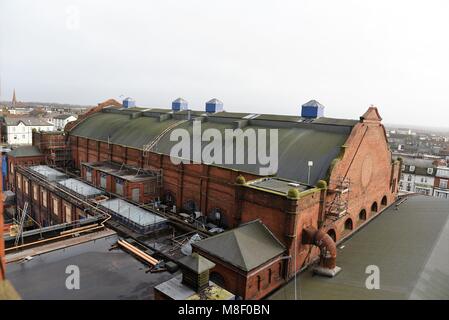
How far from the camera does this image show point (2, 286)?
8531 millimetres

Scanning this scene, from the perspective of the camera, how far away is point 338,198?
2239 centimetres

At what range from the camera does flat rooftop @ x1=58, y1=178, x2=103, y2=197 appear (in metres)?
33.2

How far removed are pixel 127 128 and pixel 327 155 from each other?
2851 centimetres

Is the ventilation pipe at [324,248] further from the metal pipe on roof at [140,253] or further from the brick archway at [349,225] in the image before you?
the metal pipe on roof at [140,253]

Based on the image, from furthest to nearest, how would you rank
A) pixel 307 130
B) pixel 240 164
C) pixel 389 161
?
pixel 389 161
pixel 307 130
pixel 240 164

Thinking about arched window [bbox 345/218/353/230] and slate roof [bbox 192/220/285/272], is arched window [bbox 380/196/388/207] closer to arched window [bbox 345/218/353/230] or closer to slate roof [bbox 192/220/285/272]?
arched window [bbox 345/218/353/230]

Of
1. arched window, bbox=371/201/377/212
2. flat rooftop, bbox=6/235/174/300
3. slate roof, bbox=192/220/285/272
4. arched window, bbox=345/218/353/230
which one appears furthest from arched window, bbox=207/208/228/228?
arched window, bbox=371/201/377/212

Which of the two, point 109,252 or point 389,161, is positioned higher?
point 389,161

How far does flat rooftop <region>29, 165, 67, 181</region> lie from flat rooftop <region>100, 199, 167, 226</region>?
14.5 metres

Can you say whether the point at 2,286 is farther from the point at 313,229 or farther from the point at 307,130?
the point at 307,130

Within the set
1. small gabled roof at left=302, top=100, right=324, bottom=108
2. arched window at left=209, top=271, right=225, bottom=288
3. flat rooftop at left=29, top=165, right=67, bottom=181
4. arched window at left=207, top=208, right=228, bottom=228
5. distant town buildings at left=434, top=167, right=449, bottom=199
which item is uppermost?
small gabled roof at left=302, top=100, right=324, bottom=108

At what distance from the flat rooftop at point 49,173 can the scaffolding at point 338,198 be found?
3347 centimetres

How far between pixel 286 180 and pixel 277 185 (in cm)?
184
